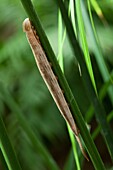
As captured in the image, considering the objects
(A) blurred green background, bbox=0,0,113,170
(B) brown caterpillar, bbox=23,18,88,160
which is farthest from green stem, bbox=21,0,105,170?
(A) blurred green background, bbox=0,0,113,170

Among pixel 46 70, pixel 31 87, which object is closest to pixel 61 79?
pixel 46 70

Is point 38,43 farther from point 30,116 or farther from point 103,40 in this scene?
point 30,116

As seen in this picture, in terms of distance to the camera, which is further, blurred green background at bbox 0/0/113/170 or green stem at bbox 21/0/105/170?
blurred green background at bbox 0/0/113/170

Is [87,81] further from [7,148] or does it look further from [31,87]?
[31,87]

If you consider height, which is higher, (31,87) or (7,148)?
(7,148)

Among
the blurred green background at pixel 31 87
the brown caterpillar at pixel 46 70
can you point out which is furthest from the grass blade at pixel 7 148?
the blurred green background at pixel 31 87

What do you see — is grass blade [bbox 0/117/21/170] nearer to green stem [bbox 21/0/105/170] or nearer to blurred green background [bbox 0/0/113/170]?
green stem [bbox 21/0/105/170]

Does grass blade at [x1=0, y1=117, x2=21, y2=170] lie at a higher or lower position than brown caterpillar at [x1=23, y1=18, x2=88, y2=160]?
lower

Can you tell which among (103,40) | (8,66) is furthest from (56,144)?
(103,40)

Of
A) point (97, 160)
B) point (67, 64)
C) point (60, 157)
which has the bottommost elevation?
point (60, 157)

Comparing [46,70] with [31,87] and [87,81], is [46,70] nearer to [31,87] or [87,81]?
[87,81]

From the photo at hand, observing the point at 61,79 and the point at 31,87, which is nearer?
the point at 61,79
